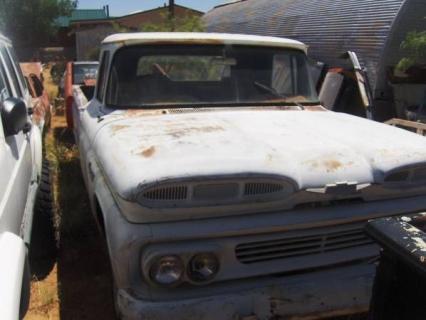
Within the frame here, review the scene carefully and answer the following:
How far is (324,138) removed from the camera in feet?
10.4

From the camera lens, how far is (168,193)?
2480 mm

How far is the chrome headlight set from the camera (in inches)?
111

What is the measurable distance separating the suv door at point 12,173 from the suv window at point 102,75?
69 cm

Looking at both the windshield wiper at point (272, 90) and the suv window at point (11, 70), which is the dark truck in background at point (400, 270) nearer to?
the windshield wiper at point (272, 90)

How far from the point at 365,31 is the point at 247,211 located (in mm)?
11605

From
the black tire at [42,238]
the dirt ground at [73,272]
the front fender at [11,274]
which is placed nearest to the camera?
the front fender at [11,274]

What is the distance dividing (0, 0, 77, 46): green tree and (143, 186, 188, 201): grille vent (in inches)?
1675

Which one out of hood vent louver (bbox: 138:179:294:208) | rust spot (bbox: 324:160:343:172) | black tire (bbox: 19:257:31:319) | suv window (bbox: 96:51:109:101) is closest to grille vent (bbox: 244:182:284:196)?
hood vent louver (bbox: 138:179:294:208)

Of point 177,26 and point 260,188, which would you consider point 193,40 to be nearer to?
point 260,188

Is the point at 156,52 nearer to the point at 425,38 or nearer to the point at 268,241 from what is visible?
the point at 268,241

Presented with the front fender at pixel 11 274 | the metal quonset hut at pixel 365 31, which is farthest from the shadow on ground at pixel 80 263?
the metal quonset hut at pixel 365 31

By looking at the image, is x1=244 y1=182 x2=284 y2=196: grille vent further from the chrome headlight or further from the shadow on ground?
the shadow on ground

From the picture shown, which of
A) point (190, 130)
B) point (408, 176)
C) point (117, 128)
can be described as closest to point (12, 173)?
point (117, 128)

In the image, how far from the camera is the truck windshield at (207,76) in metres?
3.94
